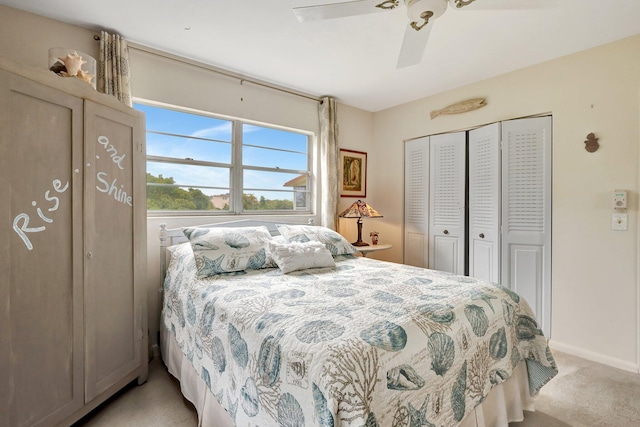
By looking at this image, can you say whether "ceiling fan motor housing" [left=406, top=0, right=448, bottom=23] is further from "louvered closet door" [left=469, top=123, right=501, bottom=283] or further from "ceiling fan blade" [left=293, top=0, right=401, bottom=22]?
"louvered closet door" [left=469, top=123, right=501, bottom=283]

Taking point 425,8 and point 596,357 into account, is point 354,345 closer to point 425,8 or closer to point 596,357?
point 425,8

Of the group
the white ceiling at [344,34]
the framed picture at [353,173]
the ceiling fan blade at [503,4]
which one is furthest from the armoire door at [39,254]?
the framed picture at [353,173]

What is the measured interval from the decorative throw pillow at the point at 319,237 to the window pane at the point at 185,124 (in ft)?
3.75

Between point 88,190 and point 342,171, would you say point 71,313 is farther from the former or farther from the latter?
point 342,171

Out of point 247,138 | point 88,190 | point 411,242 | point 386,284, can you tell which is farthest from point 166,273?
point 411,242

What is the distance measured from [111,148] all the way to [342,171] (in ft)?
8.44

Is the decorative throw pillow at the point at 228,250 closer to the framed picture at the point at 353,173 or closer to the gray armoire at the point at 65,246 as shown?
the gray armoire at the point at 65,246

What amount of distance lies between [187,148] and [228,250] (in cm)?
123

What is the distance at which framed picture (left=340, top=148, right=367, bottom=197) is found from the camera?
12.8 ft

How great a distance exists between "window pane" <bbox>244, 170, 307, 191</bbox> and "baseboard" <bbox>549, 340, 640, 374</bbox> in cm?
290

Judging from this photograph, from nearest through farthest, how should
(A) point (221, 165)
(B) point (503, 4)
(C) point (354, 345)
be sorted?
(C) point (354, 345)
(B) point (503, 4)
(A) point (221, 165)

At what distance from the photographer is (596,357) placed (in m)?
2.45

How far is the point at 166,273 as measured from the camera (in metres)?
2.50

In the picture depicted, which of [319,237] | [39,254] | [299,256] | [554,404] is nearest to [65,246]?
[39,254]
